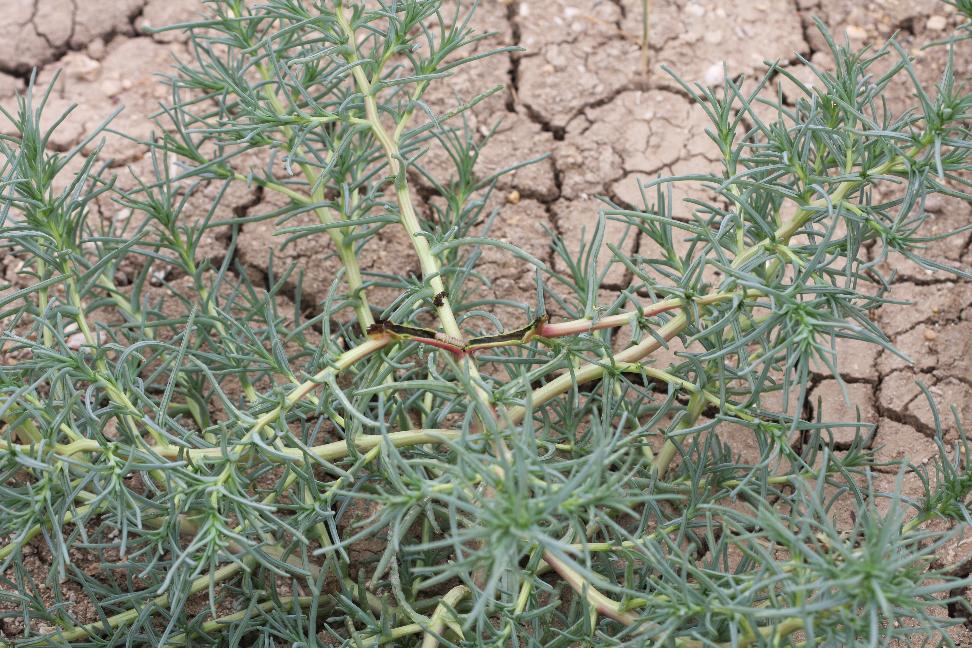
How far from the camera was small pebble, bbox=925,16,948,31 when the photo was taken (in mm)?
3846

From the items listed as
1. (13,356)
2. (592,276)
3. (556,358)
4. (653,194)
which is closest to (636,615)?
(556,358)

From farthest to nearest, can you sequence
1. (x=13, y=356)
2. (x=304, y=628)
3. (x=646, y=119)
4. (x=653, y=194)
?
(x=646, y=119)
(x=653, y=194)
(x=13, y=356)
(x=304, y=628)

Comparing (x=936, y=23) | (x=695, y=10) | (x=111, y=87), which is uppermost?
(x=936, y=23)

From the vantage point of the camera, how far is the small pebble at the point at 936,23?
3.85m

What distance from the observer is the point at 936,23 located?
3854 millimetres

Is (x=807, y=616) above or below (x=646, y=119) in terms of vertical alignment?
below

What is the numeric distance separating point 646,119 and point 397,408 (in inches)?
74.6

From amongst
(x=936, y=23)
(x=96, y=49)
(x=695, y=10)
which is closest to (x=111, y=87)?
(x=96, y=49)

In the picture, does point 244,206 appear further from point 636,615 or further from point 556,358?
point 636,615

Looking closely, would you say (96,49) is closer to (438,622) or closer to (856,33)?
(438,622)

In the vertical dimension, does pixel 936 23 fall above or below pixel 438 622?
above

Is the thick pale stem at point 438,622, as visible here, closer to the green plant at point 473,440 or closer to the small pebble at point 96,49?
the green plant at point 473,440

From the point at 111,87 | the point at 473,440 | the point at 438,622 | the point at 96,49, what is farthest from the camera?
the point at 96,49

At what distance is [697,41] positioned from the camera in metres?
3.92
